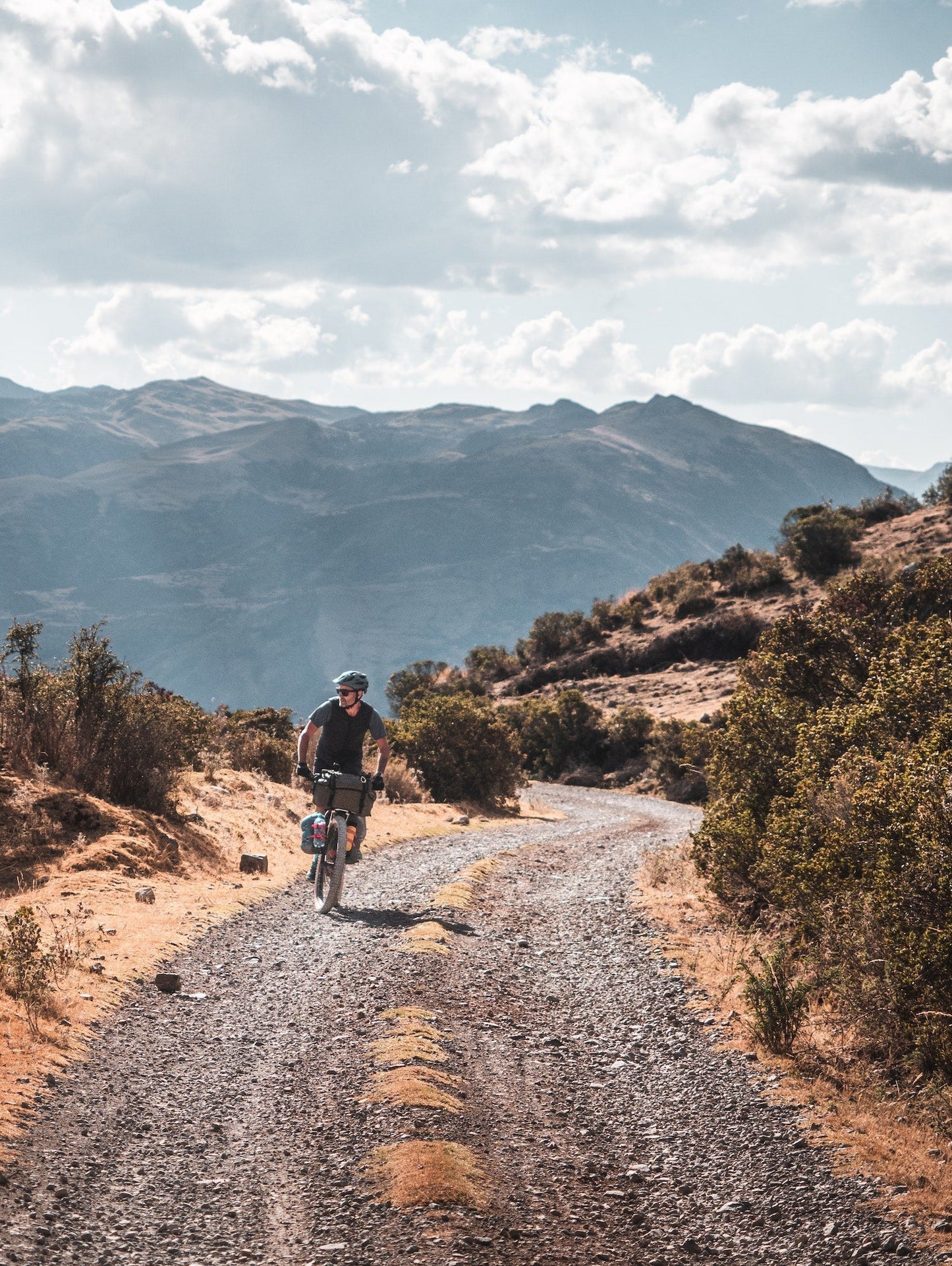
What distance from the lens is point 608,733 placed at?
2175 inches

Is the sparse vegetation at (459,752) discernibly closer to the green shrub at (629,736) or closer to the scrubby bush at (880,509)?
the green shrub at (629,736)

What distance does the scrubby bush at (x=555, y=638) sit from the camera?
262 ft

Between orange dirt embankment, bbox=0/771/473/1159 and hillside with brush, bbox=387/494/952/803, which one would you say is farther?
hillside with brush, bbox=387/494/952/803

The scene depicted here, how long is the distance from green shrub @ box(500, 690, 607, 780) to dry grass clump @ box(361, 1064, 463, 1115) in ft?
158

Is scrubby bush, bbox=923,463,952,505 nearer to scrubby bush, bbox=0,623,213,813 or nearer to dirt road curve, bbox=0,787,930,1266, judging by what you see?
scrubby bush, bbox=0,623,213,813

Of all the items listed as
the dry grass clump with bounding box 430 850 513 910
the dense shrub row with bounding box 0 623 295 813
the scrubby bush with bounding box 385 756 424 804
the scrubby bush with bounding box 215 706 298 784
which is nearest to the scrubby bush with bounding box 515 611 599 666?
the scrubby bush with bounding box 385 756 424 804

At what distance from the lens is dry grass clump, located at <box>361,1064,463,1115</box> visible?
21.5 ft

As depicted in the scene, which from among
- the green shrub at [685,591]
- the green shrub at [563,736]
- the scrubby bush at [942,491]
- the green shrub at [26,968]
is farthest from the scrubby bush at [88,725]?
the scrubby bush at [942,491]

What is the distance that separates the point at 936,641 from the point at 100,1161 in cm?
885

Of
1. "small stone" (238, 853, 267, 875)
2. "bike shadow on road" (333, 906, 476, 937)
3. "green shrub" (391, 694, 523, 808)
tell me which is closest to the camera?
"bike shadow on road" (333, 906, 476, 937)

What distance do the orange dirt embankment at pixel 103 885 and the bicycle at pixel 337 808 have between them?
4.26 ft

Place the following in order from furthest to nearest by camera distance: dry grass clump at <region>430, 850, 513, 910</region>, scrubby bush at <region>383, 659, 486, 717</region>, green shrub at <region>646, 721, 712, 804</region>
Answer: scrubby bush at <region>383, 659, 486, 717</region>, green shrub at <region>646, 721, 712, 804</region>, dry grass clump at <region>430, 850, 513, 910</region>

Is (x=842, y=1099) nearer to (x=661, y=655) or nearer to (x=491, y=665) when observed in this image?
(x=661, y=655)

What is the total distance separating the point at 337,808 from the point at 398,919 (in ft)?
4.81
